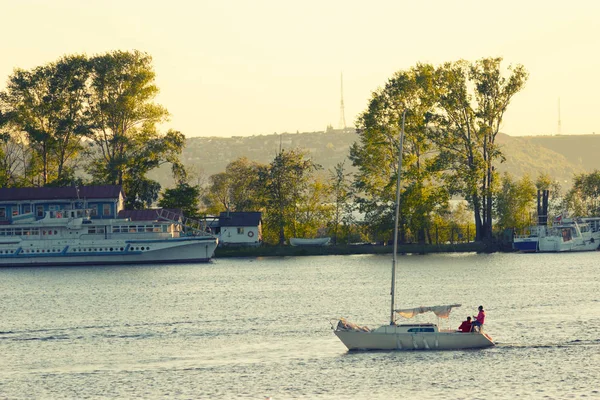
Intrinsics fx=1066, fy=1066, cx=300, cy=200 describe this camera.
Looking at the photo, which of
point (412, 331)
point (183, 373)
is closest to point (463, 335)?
point (412, 331)

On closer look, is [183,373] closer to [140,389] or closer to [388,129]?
[140,389]

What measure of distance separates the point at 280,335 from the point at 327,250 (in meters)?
82.0

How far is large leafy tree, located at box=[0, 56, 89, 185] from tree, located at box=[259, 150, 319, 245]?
27.9 m

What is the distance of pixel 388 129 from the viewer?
144m

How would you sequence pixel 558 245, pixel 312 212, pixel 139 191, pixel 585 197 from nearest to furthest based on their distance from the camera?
pixel 139 191 < pixel 558 245 < pixel 312 212 < pixel 585 197

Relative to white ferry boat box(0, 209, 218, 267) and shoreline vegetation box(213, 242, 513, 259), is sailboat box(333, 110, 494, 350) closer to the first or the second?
white ferry boat box(0, 209, 218, 267)

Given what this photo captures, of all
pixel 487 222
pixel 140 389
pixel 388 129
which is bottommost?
pixel 140 389

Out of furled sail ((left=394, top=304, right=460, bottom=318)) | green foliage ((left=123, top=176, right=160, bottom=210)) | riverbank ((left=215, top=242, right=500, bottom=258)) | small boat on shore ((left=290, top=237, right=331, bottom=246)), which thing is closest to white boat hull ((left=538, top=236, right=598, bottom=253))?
riverbank ((left=215, top=242, right=500, bottom=258))

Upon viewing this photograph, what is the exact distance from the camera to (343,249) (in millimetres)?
151125

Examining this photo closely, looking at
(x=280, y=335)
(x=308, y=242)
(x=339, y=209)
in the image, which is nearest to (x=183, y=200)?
(x=308, y=242)

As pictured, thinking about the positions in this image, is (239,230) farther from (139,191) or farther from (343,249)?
(343,249)

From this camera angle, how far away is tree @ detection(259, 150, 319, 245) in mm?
154938

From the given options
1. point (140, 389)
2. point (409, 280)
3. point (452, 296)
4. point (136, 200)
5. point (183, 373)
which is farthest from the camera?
point (136, 200)

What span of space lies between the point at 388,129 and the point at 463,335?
83.6 m
